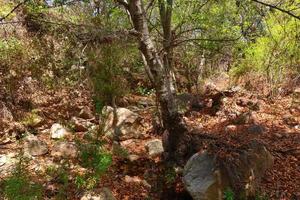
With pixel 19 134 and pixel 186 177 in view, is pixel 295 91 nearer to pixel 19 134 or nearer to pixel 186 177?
pixel 186 177

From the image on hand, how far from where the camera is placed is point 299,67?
9.23 m

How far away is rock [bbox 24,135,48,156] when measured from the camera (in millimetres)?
5760

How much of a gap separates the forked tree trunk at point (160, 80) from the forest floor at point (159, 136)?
41 cm

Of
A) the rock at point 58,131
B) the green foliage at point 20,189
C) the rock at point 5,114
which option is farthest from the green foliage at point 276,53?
the green foliage at point 20,189

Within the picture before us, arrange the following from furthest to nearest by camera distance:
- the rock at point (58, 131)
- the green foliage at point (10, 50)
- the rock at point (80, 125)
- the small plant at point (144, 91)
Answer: the small plant at point (144, 91) → the green foliage at point (10, 50) → the rock at point (80, 125) → the rock at point (58, 131)

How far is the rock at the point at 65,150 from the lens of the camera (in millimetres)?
5725

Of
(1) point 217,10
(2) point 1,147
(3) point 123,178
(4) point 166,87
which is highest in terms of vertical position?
(1) point 217,10

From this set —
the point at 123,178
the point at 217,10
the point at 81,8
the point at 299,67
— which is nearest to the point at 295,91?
the point at 299,67

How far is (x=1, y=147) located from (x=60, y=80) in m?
2.53

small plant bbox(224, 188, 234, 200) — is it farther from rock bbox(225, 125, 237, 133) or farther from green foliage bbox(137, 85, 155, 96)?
green foliage bbox(137, 85, 155, 96)

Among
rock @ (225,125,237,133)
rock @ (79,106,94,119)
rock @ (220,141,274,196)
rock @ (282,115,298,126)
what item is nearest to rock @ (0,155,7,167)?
rock @ (79,106,94,119)

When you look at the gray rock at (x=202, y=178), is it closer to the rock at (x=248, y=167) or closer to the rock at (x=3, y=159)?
the rock at (x=248, y=167)

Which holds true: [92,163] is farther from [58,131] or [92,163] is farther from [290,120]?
[290,120]

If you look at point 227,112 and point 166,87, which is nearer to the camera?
point 166,87
